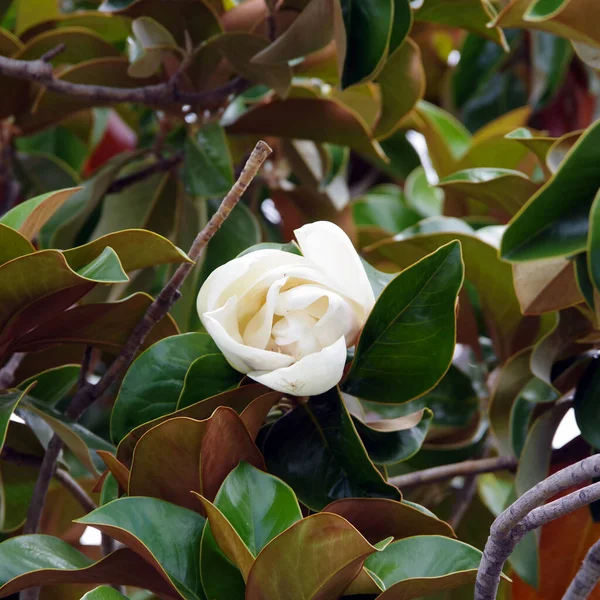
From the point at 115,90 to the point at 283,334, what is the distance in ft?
1.40

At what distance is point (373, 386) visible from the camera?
0.67 metres

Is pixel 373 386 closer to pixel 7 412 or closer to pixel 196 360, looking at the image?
pixel 196 360

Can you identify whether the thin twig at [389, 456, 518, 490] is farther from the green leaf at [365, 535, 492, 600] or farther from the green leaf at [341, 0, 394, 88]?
the green leaf at [341, 0, 394, 88]

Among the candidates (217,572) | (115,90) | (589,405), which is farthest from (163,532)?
(115,90)

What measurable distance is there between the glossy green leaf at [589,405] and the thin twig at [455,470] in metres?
0.09

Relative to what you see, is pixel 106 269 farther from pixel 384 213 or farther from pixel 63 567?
pixel 384 213

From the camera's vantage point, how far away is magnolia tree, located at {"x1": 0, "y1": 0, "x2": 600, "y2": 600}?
1.92 feet

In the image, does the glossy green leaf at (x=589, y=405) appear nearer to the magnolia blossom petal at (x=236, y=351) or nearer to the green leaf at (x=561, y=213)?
the green leaf at (x=561, y=213)

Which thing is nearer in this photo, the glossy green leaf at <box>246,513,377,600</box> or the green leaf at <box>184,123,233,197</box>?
the glossy green leaf at <box>246,513,377,600</box>

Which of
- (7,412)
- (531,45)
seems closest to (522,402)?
(7,412)

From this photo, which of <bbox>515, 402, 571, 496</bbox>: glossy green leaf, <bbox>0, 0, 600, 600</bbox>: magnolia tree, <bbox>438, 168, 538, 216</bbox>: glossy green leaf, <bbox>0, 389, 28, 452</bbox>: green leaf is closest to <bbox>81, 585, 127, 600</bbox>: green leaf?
<bbox>0, 0, 600, 600</bbox>: magnolia tree

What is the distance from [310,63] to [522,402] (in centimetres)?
49

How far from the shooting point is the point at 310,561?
0.54 meters

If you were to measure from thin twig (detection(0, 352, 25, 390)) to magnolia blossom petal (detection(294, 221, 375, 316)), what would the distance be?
27 cm
